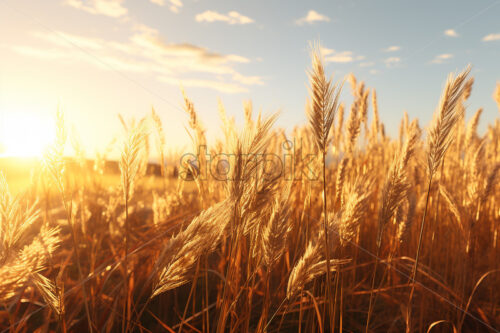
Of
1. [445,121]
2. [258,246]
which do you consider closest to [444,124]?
[445,121]

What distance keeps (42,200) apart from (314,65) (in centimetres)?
319

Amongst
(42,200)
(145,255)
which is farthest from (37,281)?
(42,200)

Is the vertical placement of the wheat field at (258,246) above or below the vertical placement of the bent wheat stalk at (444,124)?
below

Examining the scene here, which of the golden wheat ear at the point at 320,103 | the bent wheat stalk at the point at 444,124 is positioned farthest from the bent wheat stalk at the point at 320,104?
the bent wheat stalk at the point at 444,124

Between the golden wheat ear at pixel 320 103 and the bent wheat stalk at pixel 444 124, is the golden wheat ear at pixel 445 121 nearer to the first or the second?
the bent wheat stalk at pixel 444 124

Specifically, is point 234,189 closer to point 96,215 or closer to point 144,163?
point 144,163

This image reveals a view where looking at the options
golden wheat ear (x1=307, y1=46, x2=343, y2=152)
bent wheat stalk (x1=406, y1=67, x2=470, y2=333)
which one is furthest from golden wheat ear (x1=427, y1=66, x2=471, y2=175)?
golden wheat ear (x1=307, y1=46, x2=343, y2=152)

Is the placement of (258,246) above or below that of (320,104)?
below

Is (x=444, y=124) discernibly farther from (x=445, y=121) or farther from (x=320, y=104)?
(x=320, y=104)

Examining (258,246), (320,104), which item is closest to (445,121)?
(320,104)

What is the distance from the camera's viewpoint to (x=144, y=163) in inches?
93.5

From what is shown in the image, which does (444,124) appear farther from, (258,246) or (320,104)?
(258,246)

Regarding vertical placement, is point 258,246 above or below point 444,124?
below

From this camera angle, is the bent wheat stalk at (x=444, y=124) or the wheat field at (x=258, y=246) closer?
the wheat field at (x=258, y=246)
